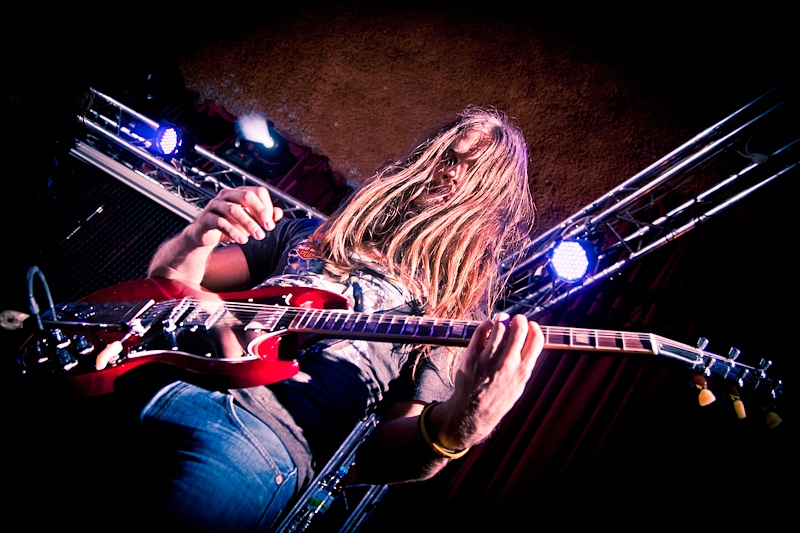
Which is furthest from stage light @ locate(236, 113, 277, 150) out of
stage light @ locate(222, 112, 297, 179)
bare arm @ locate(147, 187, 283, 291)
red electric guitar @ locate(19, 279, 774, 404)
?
red electric guitar @ locate(19, 279, 774, 404)

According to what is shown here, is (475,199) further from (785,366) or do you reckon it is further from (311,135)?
(311,135)

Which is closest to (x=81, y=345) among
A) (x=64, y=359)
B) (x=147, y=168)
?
(x=64, y=359)

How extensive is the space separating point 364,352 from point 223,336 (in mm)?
478

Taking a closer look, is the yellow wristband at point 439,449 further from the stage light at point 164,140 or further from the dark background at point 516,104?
the stage light at point 164,140

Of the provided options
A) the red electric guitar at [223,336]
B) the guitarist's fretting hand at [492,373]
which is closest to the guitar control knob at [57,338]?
the red electric guitar at [223,336]

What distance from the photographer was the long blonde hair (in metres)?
1.76

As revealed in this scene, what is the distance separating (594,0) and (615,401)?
2998 mm

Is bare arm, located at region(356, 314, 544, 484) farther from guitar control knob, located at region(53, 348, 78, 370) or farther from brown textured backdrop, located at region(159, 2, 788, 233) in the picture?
brown textured backdrop, located at region(159, 2, 788, 233)

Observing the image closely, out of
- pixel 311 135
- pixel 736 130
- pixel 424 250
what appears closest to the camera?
pixel 424 250

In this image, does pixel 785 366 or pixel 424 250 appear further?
pixel 785 366

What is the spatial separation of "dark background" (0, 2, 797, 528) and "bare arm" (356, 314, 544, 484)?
1630 mm

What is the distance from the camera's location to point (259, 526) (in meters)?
1.03

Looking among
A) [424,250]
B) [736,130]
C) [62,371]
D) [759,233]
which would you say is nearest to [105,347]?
[62,371]

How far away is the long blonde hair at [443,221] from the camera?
5.78 ft
